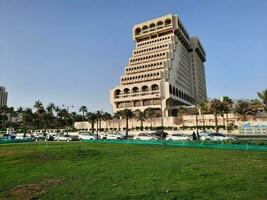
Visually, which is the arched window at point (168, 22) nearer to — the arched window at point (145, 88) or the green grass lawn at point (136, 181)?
the arched window at point (145, 88)

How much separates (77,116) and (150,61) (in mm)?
46052

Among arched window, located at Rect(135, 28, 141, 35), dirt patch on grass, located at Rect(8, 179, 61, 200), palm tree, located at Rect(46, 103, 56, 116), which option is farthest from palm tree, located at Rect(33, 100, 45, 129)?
dirt patch on grass, located at Rect(8, 179, 61, 200)

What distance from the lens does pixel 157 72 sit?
4771 inches

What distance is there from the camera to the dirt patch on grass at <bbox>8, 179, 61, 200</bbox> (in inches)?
546

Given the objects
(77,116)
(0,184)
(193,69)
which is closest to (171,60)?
(193,69)

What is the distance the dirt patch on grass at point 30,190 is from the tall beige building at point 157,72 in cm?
9612

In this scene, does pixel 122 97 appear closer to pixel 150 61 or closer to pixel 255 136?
pixel 150 61

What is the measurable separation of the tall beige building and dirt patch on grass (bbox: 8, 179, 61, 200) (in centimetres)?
9612

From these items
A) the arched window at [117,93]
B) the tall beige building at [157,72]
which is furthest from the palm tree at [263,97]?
the arched window at [117,93]

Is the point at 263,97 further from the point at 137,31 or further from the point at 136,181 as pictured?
the point at 137,31

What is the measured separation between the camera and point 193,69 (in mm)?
168125

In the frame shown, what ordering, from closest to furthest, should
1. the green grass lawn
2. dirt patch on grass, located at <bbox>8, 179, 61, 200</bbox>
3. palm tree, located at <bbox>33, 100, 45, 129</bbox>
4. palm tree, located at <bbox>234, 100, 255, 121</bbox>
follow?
the green grass lawn < dirt patch on grass, located at <bbox>8, 179, 61, 200</bbox> < palm tree, located at <bbox>234, 100, 255, 121</bbox> < palm tree, located at <bbox>33, 100, 45, 129</bbox>

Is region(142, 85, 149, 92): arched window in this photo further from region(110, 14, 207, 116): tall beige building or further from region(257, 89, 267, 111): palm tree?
region(257, 89, 267, 111): palm tree

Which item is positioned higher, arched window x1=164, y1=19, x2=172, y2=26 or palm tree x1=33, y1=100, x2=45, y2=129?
arched window x1=164, y1=19, x2=172, y2=26
